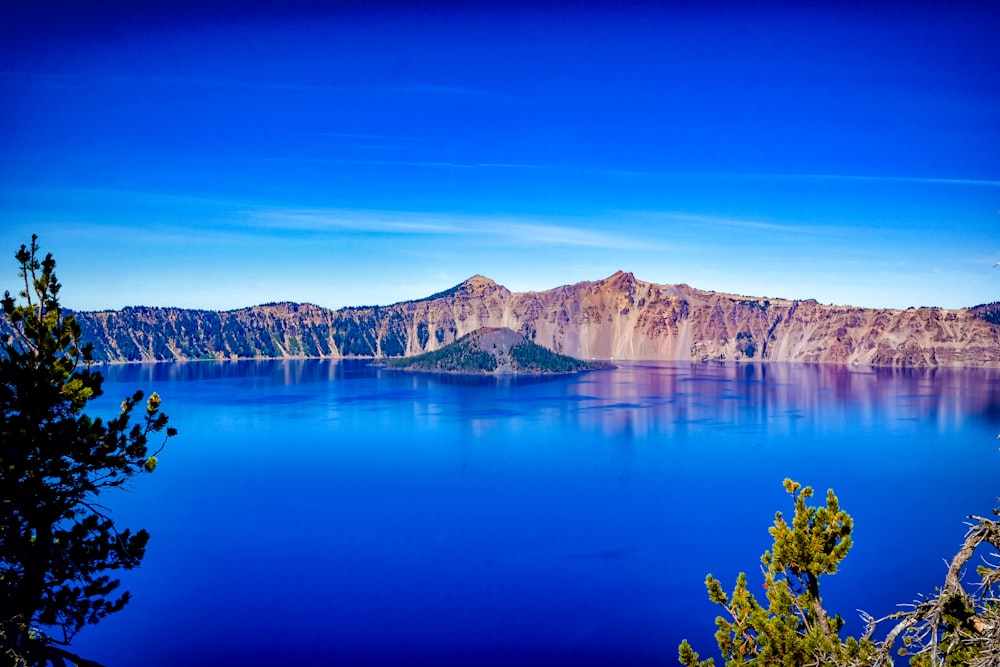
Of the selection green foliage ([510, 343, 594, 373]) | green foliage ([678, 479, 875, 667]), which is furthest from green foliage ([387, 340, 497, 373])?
green foliage ([678, 479, 875, 667])

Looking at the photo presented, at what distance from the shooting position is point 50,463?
29.8 ft

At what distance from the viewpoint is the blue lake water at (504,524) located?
2595cm

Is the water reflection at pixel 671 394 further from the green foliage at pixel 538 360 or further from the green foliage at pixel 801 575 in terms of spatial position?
the green foliage at pixel 801 575

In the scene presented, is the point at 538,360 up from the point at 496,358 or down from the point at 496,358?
down

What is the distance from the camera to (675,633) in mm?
25953

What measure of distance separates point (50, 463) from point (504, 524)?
32.8 m

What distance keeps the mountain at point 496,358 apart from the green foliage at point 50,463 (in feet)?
516

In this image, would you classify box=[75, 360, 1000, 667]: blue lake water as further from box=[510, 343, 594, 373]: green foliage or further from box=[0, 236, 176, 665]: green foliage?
box=[510, 343, 594, 373]: green foliage

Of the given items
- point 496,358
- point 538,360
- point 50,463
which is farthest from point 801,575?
point 538,360

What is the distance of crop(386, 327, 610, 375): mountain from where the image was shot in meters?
170

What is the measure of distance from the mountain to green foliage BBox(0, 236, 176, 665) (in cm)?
15715

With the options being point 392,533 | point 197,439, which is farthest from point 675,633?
point 197,439

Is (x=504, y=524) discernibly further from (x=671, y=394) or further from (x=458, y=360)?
(x=458, y=360)

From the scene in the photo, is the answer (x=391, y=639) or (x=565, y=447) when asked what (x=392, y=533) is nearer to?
(x=391, y=639)
